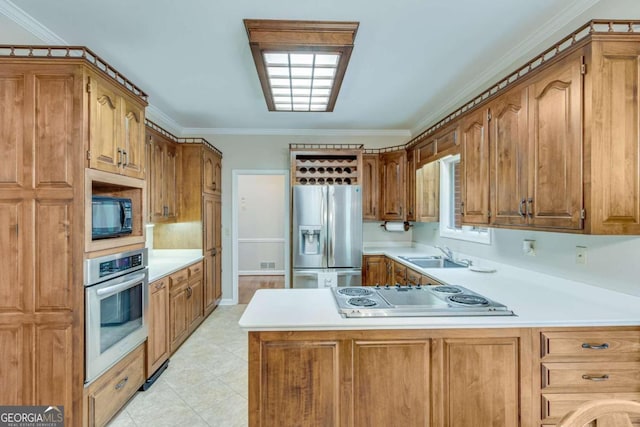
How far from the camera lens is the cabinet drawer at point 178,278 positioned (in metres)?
2.94

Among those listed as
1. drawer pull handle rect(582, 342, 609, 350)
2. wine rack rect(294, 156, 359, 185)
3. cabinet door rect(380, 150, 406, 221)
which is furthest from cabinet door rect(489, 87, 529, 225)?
wine rack rect(294, 156, 359, 185)

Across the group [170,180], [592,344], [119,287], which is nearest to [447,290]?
[592,344]

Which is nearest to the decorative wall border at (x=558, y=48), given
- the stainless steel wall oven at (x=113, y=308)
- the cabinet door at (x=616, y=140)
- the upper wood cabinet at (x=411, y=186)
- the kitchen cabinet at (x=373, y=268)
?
the cabinet door at (x=616, y=140)

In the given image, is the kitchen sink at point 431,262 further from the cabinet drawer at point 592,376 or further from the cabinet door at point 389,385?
the cabinet door at point 389,385

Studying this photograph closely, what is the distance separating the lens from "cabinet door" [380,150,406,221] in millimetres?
4219

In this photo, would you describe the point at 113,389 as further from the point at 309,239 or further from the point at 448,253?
the point at 448,253

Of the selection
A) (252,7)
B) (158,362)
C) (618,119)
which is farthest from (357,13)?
(158,362)

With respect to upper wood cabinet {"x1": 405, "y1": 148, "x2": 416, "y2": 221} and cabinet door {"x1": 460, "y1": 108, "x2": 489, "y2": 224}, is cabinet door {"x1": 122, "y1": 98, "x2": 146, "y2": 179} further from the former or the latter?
upper wood cabinet {"x1": 405, "y1": 148, "x2": 416, "y2": 221}

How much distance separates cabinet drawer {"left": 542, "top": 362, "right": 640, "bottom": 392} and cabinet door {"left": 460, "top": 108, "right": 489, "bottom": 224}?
1040 mm

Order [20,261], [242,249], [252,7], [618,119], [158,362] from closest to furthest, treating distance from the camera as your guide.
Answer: [618,119], [20,261], [252,7], [158,362], [242,249]

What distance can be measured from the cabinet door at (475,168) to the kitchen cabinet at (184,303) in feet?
9.28

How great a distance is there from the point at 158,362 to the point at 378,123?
12.9 ft

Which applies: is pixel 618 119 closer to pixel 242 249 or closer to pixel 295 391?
pixel 295 391

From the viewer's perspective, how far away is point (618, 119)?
1.46 meters
